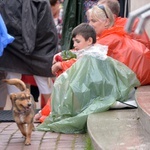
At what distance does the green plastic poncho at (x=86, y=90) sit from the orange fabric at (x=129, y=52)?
221mm

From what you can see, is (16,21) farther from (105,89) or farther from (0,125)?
(105,89)

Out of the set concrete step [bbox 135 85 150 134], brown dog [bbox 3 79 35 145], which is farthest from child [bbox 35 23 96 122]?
brown dog [bbox 3 79 35 145]

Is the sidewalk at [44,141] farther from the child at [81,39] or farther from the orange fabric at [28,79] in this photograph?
the orange fabric at [28,79]

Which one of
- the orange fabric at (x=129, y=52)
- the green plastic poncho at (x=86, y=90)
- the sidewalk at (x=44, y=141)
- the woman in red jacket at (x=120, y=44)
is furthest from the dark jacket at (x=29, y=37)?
the sidewalk at (x=44, y=141)

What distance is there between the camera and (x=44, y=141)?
5.19 m

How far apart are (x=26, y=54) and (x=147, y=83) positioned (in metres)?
1.79

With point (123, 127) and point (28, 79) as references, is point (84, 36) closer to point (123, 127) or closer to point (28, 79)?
point (123, 127)

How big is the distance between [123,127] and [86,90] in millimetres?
863

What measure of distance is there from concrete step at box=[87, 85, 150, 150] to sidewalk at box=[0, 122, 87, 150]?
0.88ft

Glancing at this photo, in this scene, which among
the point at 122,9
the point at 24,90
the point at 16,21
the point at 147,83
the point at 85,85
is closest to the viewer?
the point at 24,90

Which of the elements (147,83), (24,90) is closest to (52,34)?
(147,83)

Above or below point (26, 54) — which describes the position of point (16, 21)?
above

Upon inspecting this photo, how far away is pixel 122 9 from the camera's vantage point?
8242 mm

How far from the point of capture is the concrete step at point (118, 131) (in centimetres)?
402
